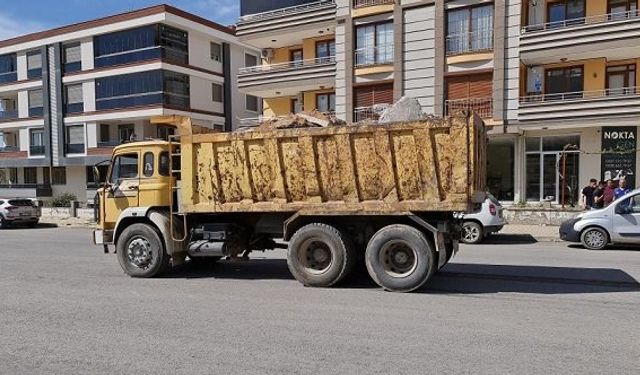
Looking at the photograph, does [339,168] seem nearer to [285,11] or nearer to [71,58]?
[285,11]

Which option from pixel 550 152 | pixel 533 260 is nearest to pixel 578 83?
pixel 550 152

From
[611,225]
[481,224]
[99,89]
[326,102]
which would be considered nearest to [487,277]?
[481,224]

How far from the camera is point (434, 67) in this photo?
2284 centimetres

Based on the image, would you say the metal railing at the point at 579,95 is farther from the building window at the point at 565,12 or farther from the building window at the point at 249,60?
the building window at the point at 249,60

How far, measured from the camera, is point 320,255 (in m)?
8.23

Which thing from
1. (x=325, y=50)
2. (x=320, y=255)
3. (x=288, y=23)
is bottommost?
(x=320, y=255)

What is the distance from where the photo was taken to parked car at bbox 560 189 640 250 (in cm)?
1255

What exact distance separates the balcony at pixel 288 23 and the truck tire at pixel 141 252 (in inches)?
730

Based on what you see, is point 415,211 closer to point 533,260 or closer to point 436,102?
point 533,260

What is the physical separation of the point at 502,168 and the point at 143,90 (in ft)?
77.8

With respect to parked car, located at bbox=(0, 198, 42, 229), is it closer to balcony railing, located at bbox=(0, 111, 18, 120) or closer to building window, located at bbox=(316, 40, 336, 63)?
building window, located at bbox=(316, 40, 336, 63)

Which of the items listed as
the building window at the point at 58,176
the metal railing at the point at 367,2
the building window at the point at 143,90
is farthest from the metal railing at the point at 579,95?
the building window at the point at 58,176

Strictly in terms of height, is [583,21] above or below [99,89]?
above

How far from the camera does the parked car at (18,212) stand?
22828mm
